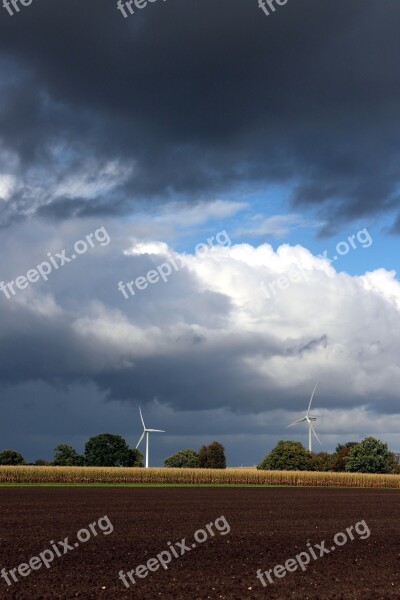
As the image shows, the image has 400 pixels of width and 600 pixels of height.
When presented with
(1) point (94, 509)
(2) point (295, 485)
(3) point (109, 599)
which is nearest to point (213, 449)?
(2) point (295, 485)

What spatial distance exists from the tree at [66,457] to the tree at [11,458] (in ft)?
34.5

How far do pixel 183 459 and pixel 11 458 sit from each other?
44.9 metres

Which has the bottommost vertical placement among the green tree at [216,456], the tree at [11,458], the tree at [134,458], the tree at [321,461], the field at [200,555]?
the field at [200,555]

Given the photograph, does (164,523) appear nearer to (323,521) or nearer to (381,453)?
(323,521)

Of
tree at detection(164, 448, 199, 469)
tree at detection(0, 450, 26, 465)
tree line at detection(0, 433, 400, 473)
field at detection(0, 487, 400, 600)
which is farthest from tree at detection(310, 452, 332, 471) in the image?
field at detection(0, 487, 400, 600)

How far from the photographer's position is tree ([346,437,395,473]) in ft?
457

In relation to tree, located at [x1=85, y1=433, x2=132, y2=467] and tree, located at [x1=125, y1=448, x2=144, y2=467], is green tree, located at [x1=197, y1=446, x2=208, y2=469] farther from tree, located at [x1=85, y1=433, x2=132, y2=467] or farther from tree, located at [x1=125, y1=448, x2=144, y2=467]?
tree, located at [x1=85, y1=433, x2=132, y2=467]

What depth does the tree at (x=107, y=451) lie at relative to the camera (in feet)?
463

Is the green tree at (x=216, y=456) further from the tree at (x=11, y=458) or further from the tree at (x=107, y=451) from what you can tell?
the tree at (x=11, y=458)

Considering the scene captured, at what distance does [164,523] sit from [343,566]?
45.2 ft

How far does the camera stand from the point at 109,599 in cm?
1947

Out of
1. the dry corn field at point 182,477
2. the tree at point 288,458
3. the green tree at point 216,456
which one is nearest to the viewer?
the dry corn field at point 182,477

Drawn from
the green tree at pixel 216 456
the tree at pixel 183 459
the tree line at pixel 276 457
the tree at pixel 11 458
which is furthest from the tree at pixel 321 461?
the tree at pixel 11 458

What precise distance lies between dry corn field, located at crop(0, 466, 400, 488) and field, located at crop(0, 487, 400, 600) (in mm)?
52559
